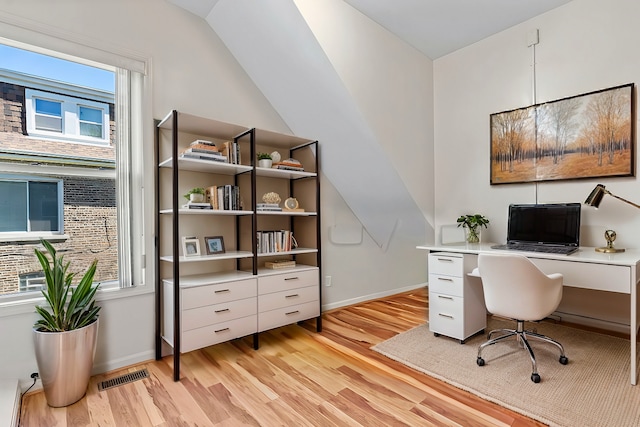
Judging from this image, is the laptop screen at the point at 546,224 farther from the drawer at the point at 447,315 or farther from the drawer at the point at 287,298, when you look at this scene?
the drawer at the point at 287,298

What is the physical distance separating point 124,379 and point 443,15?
3.76 m

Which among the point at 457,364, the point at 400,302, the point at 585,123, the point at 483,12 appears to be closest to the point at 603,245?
the point at 585,123

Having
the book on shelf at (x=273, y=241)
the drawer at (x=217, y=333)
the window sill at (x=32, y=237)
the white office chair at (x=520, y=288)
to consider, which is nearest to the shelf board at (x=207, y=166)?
the book on shelf at (x=273, y=241)

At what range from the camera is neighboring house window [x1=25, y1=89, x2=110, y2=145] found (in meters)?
2.05

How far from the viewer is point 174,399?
187 cm

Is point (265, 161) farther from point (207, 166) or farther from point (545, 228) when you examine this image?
point (545, 228)

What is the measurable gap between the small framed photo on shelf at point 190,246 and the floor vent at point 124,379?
0.80m

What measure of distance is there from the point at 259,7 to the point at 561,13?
2593 mm

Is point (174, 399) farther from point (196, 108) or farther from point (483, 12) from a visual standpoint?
point (483, 12)

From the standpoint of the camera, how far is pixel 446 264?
8.61 ft

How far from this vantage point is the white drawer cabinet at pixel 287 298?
2.54m

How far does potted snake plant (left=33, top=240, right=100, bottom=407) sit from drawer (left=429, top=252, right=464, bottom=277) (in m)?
2.38

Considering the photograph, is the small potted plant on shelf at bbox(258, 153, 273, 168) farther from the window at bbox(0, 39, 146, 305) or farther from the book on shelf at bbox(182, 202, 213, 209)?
the window at bbox(0, 39, 146, 305)

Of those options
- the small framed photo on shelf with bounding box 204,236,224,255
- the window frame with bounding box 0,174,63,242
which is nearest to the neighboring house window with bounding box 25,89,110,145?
the window frame with bounding box 0,174,63,242
